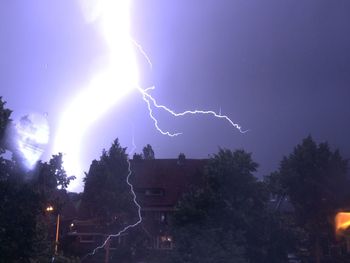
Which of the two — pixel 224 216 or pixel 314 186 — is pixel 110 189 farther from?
pixel 314 186

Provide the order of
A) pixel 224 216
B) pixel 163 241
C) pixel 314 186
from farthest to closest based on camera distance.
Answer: pixel 163 241 < pixel 314 186 < pixel 224 216

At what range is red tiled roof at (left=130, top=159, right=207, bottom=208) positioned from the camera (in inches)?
1855

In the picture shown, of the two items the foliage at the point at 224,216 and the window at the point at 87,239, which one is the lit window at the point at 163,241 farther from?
the foliage at the point at 224,216

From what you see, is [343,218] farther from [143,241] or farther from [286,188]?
[286,188]

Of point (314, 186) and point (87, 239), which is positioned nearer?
point (314, 186)

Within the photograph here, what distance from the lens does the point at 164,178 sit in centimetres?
4997

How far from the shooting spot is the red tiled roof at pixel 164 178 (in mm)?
47125

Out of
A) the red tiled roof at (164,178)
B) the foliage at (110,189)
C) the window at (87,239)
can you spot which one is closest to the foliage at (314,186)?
the red tiled roof at (164,178)

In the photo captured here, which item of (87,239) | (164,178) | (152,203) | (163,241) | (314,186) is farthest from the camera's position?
(164,178)

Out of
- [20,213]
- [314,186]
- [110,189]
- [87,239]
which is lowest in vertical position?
[20,213]

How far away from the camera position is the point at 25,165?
65.2 feet

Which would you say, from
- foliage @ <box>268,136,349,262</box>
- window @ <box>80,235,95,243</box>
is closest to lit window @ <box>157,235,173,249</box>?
window @ <box>80,235,95,243</box>

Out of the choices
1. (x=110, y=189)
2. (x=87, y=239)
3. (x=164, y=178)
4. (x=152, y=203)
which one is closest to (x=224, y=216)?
(x=110, y=189)

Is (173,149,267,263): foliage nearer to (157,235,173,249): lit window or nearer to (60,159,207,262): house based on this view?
(60,159,207,262): house
